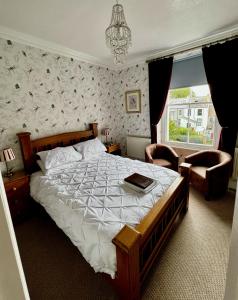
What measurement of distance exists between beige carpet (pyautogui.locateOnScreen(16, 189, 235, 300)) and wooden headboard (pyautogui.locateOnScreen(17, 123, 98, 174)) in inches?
34.3

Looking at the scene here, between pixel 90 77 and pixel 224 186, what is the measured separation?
318cm

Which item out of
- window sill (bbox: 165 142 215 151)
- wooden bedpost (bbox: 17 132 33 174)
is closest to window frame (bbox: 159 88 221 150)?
window sill (bbox: 165 142 215 151)

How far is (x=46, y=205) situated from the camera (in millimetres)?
1792

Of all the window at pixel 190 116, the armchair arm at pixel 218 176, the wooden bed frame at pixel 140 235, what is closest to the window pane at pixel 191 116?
the window at pixel 190 116

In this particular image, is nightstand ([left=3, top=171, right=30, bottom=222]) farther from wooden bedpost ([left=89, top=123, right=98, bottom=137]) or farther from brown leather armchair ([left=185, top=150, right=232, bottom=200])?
brown leather armchair ([left=185, top=150, right=232, bottom=200])

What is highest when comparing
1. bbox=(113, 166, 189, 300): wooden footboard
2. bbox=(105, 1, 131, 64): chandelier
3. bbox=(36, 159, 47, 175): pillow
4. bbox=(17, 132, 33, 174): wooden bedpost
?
bbox=(105, 1, 131, 64): chandelier

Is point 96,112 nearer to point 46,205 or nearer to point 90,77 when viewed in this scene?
point 90,77

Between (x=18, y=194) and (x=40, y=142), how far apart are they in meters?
0.85

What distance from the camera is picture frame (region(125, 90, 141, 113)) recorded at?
361cm

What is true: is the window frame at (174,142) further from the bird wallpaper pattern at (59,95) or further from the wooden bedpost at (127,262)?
the wooden bedpost at (127,262)

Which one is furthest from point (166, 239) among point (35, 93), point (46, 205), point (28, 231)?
point (35, 93)

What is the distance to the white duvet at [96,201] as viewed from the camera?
1220mm

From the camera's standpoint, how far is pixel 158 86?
125 inches

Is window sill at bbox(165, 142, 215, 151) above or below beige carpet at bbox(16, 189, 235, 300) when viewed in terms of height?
above
